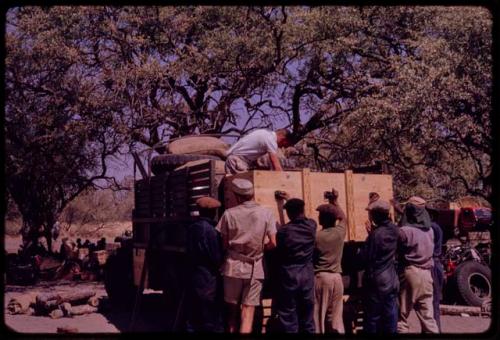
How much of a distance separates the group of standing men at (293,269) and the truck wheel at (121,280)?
4917 millimetres

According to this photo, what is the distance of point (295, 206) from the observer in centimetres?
691

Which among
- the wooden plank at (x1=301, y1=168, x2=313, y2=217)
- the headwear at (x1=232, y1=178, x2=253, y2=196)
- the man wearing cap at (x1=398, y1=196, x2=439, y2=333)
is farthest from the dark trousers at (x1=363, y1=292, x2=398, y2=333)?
the headwear at (x1=232, y1=178, x2=253, y2=196)

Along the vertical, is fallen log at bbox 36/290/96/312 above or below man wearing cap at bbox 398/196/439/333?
below

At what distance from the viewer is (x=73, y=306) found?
1155 centimetres

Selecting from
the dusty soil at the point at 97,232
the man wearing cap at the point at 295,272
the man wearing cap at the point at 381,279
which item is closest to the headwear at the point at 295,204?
the man wearing cap at the point at 295,272

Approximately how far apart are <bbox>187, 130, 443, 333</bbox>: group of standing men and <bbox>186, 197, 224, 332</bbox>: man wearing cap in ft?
0.04

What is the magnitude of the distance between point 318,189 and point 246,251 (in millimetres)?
1420

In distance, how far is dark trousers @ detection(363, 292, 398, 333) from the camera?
7.04 meters

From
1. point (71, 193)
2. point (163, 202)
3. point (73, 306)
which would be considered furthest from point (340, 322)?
point (71, 193)

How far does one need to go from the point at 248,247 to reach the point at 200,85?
36.7ft

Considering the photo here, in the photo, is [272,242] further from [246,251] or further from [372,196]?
[372,196]

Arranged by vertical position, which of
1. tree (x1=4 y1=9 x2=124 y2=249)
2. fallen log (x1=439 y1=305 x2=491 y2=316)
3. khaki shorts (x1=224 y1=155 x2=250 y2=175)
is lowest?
fallen log (x1=439 y1=305 x2=491 y2=316)

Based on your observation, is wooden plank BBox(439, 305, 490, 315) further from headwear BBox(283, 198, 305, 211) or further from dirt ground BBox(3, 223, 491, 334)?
headwear BBox(283, 198, 305, 211)

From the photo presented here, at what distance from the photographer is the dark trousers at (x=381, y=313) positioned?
23.1 ft
